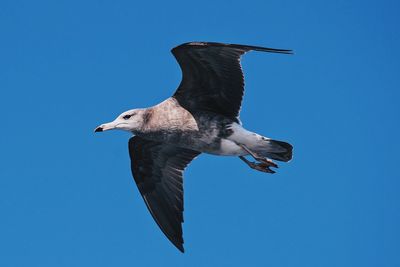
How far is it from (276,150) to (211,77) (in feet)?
5.03

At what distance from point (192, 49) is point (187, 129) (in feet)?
4.33

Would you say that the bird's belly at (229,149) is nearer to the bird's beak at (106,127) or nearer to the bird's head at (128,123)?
the bird's head at (128,123)

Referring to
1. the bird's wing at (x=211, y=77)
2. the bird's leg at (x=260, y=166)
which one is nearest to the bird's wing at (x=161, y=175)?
the bird's leg at (x=260, y=166)

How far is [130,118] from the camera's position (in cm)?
1130

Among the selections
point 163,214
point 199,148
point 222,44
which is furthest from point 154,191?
point 222,44

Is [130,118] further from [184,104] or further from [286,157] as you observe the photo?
[286,157]

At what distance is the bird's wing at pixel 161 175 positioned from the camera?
12500 millimetres

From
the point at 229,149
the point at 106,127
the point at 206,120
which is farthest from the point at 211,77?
the point at 106,127

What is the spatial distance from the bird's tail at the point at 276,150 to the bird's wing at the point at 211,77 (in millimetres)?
643

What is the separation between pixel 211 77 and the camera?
11.1m

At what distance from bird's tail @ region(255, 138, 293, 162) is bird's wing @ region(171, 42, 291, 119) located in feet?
2.11

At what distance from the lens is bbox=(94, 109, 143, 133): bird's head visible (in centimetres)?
1123

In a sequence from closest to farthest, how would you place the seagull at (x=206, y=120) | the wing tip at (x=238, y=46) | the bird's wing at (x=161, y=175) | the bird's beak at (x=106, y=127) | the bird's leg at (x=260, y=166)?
the wing tip at (x=238, y=46) → the seagull at (x=206, y=120) → the bird's beak at (x=106, y=127) → the bird's leg at (x=260, y=166) → the bird's wing at (x=161, y=175)

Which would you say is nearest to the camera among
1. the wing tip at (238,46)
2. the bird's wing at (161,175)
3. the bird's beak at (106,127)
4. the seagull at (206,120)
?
the wing tip at (238,46)
